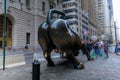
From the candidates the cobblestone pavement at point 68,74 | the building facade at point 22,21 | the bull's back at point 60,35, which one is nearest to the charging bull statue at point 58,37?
the bull's back at point 60,35

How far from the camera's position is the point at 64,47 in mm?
6547

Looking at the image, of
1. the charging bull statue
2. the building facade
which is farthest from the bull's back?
the building facade

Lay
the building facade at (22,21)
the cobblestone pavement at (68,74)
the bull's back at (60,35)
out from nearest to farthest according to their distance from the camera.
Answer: the cobblestone pavement at (68,74)
the bull's back at (60,35)
the building facade at (22,21)

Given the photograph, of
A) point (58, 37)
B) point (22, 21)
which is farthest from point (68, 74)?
point (22, 21)

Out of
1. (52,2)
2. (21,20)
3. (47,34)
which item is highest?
(52,2)

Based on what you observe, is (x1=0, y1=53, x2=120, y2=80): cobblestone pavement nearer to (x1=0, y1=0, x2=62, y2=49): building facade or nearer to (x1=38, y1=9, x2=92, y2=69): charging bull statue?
(x1=38, y1=9, x2=92, y2=69): charging bull statue

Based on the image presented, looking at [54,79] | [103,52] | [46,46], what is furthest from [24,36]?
[54,79]

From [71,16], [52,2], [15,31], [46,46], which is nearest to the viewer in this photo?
[46,46]

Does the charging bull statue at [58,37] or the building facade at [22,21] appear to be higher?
the building facade at [22,21]

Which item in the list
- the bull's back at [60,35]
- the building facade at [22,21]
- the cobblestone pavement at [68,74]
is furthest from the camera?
the building facade at [22,21]

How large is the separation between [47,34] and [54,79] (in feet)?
7.56

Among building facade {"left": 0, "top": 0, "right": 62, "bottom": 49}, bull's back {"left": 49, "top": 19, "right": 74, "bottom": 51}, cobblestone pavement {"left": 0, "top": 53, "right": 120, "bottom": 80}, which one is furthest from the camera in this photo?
building facade {"left": 0, "top": 0, "right": 62, "bottom": 49}

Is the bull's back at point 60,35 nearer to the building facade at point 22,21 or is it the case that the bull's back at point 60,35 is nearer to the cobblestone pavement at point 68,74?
the cobblestone pavement at point 68,74

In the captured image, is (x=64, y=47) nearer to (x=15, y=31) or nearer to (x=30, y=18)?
(x=15, y=31)
